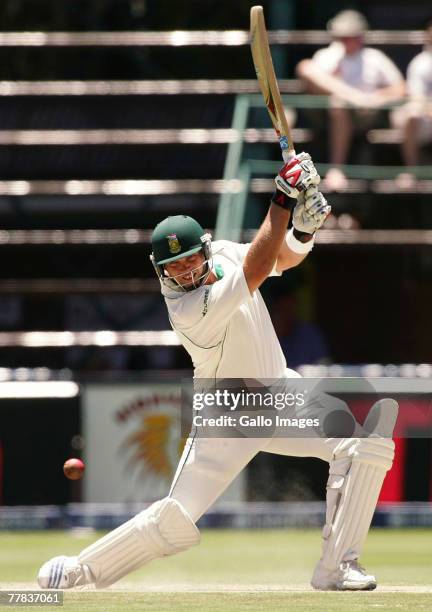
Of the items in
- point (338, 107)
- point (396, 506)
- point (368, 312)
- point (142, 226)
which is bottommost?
point (396, 506)

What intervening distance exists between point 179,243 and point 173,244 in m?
0.02

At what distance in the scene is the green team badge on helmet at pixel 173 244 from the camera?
224 inches

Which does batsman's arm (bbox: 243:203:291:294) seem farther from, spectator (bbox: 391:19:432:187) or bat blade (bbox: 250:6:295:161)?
spectator (bbox: 391:19:432:187)

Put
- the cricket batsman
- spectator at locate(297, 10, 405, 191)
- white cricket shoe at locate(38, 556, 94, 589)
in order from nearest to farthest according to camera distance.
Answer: the cricket batsman, white cricket shoe at locate(38, 556, 94, 589), spectator at locate(297, 10, 405, 191)

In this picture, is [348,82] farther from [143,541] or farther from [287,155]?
[143,541]

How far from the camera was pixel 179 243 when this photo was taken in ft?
18.7

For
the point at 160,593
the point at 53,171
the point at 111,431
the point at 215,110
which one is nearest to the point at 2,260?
the point at 53,171

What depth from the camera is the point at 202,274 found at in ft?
18.9

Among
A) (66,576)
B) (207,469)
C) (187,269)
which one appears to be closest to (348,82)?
(187,269)

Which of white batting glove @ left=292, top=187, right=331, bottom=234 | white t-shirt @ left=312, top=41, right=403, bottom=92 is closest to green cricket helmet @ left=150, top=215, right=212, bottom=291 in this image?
white batting glove @ left=292, top=187, right=331, bottom=234

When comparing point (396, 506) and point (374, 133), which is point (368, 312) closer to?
point (374, 133)

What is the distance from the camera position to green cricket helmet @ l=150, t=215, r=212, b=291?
570 centimetres

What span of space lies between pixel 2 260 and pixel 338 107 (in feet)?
10.3

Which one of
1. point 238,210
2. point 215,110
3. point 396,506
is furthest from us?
point 215,110
